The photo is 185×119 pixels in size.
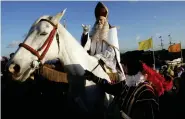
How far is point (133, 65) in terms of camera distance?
4.39 metres

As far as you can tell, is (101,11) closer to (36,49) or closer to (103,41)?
(103,41)

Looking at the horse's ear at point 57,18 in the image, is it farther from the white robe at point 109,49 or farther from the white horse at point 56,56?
the white robe at point 109,49

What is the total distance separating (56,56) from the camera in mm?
4938

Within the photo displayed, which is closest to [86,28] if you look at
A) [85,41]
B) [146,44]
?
[85,41]

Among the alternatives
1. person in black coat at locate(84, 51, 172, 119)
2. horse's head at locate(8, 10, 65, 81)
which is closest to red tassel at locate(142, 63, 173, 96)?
person in black coat at locate(84, 51, 172, 119)

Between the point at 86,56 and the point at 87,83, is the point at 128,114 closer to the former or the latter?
the point at 87,83

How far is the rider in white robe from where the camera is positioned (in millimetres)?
5711

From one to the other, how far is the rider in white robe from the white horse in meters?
0.33

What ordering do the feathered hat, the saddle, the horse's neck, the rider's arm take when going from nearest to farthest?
the horse's neck, the saddle, the rider's arm, the feathered hat

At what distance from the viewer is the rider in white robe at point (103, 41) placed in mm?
5711

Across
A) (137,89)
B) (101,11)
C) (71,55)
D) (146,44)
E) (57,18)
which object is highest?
(101,11)

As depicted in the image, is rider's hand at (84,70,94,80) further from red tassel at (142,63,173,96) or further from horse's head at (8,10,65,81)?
red tassel at (142,63,173,96)

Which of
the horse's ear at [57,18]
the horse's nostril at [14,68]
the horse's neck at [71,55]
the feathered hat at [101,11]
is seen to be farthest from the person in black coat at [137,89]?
the feathered hat at [101,11]

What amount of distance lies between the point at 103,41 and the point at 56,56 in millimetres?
1257
